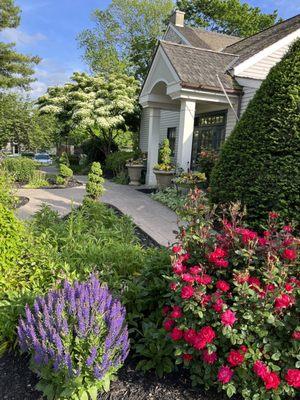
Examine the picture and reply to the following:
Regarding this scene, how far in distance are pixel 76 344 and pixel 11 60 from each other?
99.5 feet

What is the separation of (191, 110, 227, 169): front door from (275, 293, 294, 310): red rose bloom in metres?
11.1

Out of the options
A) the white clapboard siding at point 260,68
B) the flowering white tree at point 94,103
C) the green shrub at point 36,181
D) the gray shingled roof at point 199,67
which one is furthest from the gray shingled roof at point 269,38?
the green shrub at point 36,181

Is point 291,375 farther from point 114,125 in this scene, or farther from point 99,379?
point 114,125

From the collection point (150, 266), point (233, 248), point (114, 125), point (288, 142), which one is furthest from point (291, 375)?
point (114, 125)

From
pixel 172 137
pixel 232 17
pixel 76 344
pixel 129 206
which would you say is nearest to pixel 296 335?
pixel 76 344

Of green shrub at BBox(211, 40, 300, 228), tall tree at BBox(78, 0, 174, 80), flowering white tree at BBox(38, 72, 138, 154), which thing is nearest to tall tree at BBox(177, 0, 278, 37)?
tall tree at BBox(78, 0, 174, 80)

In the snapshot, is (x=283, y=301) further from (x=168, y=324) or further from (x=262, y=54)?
(x=262, y=54)

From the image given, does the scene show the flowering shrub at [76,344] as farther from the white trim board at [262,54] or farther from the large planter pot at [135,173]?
the large planter pot at [135,173]

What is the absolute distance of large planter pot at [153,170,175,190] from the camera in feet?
38.7

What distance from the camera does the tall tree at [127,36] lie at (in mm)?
32250

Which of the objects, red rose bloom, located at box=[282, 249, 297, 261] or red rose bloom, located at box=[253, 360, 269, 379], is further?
red rose bloom, located at box=[282, 249, 297, 261]

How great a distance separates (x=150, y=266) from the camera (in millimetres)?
3184

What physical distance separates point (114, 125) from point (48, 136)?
12.3 m

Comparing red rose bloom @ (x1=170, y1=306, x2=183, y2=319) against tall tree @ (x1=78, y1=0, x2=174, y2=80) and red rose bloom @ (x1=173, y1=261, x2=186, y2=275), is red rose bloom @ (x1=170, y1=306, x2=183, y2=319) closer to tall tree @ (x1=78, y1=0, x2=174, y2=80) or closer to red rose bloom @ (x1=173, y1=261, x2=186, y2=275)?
red rose bloom @ (x1=173, y1=261, x2=186, y2=275)
